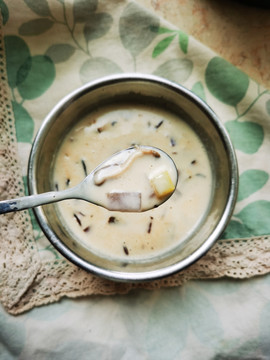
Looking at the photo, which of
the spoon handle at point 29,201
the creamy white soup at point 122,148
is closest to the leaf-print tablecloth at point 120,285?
the creamy white soup at point 122,148

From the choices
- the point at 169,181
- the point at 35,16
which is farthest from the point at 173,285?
the point at 35,16

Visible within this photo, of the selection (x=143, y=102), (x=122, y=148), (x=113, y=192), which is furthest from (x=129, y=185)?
(x=143, y=102)

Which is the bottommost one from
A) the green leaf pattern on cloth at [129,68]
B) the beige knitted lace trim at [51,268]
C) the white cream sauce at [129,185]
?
the beige knitted lace trim at [51,268]

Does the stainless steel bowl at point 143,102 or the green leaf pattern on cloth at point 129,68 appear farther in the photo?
the green leaf pattern on cloth at point 129,68

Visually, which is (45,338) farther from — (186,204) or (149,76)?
(149,76)

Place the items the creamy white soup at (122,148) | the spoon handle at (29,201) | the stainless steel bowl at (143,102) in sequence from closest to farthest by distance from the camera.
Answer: the spoon handle at (29,201) < the stainless steel bowl at (143,102) < the creamy white soup at (122,148)

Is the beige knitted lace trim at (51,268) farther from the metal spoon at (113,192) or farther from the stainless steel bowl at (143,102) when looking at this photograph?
the metal spoon at (113,192)
